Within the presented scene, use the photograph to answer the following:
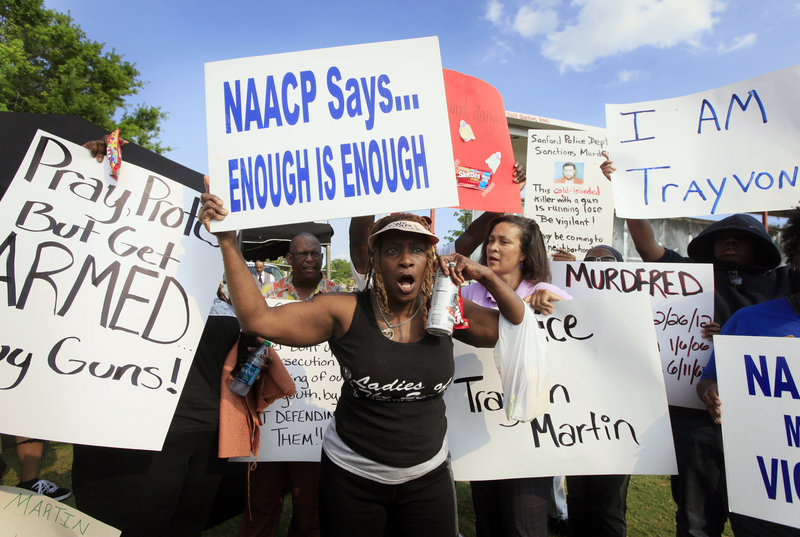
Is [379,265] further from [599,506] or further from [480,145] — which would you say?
[599,506]

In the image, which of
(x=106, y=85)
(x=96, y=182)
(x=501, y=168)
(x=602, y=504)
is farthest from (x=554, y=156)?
(x=106, y=85)

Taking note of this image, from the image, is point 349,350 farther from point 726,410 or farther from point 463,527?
point 463,527

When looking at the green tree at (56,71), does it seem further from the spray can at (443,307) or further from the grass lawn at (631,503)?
the spray can at (443,307)

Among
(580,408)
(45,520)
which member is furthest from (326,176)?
(45,520)

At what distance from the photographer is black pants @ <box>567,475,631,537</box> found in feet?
8.24

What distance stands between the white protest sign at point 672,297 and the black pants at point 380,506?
1.57 m

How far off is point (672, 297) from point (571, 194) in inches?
96.4

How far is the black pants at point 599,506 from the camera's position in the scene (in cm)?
251

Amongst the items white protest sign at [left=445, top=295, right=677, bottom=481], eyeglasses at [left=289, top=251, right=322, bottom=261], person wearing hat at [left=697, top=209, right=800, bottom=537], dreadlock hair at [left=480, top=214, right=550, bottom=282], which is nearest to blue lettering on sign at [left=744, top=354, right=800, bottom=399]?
person wearing hat at [left=697, top=209, right=800, bottom=537]

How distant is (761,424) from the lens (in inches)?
74.8

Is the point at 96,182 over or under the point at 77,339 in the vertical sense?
over

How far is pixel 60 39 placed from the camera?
15.8m

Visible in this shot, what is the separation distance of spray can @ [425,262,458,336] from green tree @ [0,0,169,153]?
17.1 m

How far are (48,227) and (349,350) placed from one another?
1.51m
